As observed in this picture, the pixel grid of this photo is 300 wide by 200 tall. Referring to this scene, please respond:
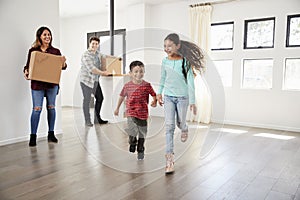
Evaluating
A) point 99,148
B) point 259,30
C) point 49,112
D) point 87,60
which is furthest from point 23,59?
point 259,30

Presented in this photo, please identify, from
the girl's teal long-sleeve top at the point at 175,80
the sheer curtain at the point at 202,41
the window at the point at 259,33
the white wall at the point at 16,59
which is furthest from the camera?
the sheer curtain at the point at 202,41

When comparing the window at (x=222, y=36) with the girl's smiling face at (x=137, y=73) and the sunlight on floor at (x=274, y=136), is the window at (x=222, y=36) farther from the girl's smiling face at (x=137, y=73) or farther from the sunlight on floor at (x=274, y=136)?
the girl's smiling face at (x=137, y=73)

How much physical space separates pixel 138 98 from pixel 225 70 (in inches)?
113

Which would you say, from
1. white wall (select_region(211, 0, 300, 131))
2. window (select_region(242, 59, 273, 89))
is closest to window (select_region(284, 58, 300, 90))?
white wall (select_region(211, 0, 300, 131))

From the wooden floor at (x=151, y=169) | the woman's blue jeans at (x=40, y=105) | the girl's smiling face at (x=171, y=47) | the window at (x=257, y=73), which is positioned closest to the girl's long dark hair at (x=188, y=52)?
the girl's smiling face at (x=171, y=47)

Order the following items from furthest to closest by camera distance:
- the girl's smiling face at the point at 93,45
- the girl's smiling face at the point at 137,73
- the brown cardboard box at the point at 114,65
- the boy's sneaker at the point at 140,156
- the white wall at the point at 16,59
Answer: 1. the brown cardboard box at the point at 114,65
2. the girl's smiling face at the point at 93,45
3. the white wall at the point at 16,59
4. the boy's sneaker at the point at 140,156
5. the girl's smiling face at the point at 137,73

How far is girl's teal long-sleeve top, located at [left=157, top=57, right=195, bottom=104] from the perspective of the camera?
78.5 inches

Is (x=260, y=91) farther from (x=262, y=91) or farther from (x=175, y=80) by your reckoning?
(x=175, y=80)

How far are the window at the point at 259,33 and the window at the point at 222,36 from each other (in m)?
0.27

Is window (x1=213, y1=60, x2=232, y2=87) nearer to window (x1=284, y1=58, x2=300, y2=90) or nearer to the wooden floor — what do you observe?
window (x1=284, y1=58, x2=300, y2=90)

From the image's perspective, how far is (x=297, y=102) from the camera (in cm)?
398

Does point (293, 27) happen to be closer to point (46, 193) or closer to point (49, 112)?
point (49, 112)

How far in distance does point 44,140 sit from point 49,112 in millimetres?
358

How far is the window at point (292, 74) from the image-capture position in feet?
13.2
